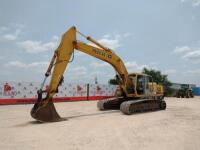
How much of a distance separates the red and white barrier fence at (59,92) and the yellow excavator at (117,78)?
7707 mm

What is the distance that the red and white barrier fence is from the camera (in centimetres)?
2225

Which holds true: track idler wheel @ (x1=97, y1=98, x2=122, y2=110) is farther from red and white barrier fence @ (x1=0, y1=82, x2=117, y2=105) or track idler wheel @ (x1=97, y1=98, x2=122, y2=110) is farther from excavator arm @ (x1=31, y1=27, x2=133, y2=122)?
red and white barrier fence @ (x1=0, y1=82, x2=117, y2=105)

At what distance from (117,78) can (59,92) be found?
1101 cm

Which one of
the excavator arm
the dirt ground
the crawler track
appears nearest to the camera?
the dirt ground

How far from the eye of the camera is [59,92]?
2603cm

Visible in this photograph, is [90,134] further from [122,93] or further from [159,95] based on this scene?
[159,95]

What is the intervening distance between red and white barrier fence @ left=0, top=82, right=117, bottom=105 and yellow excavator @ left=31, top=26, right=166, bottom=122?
7707 mm

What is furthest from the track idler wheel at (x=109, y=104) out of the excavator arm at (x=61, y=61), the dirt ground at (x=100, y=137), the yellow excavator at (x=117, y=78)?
the dirt ground at (x=100, y=137)

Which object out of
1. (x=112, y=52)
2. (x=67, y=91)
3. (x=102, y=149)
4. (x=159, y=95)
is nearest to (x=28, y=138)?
(x=102, y=149)

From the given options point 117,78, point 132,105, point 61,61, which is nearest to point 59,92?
point 117,78

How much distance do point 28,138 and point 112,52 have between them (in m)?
8.92

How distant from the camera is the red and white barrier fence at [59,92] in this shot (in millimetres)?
22253

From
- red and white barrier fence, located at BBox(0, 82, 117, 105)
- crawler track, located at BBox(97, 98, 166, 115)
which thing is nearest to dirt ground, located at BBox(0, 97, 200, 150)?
crawler track, located at BBox(97, 98, 166, 115)

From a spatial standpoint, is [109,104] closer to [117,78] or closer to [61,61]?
[117,78]
